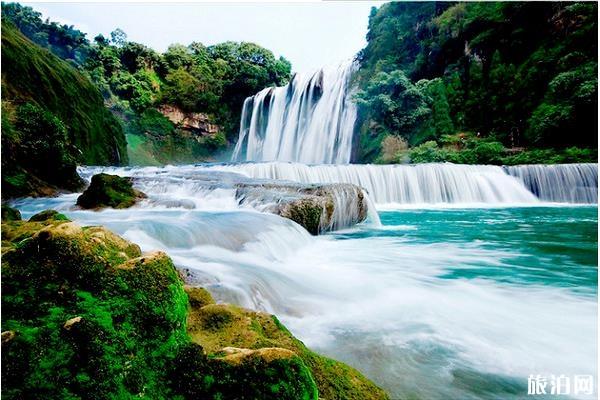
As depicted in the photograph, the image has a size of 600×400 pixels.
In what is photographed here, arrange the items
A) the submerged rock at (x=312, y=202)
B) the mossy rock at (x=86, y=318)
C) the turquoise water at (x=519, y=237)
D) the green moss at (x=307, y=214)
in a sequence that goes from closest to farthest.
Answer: the mossy rock at (x=86, y=318), the turquoise water at (x=519, y=237), the green moss at (x=307, y=214), the submerged rock at (x=312, y=202)

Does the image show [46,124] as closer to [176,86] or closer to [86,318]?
[86,318]

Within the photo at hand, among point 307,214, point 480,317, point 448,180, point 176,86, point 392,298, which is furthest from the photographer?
point 176,86

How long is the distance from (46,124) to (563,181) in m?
15.9

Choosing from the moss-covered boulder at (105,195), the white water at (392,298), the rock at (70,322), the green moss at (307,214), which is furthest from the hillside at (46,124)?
the rock at (70,322)

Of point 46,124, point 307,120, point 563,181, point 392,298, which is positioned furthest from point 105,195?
point 307,120

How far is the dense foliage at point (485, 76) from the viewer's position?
608 inches

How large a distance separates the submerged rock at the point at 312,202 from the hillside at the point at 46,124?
4.91m

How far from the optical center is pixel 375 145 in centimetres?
2055

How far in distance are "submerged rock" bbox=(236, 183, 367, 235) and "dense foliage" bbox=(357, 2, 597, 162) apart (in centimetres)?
1177

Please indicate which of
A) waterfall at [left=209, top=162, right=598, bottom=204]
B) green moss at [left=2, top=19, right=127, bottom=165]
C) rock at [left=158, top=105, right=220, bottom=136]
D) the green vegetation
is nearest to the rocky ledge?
waterfall at [left=209, top=162, right=598, bottom=204]

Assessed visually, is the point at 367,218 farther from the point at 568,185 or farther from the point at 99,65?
the point at 99,65

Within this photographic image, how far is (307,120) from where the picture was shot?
25.1m

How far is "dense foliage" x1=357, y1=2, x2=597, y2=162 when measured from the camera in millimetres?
15438

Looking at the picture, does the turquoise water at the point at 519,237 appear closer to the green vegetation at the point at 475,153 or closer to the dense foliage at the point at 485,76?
the green vegetation at the point at 475,153
